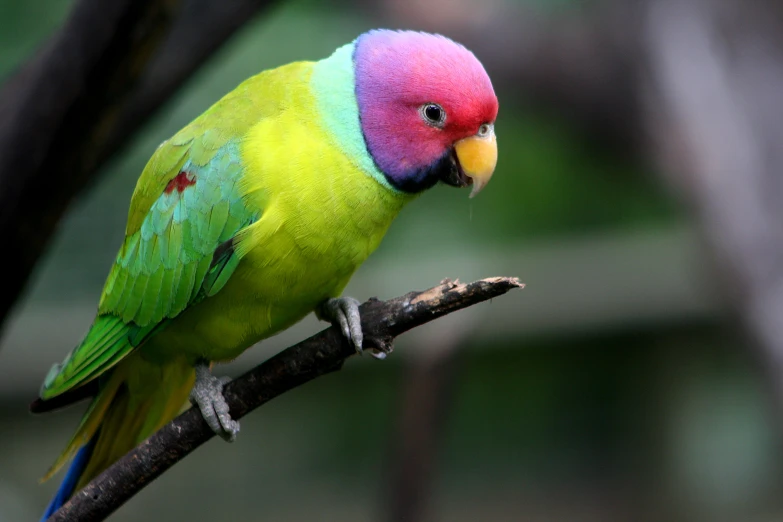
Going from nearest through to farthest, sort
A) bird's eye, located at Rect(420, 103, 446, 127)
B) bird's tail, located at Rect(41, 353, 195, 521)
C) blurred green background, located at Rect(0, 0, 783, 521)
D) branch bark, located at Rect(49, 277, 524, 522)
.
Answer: branch bark, located at Rect(49, 277, 524, 522), bird's eye, located at Rect(420, 103, 446, 127), bird's tail, located at Rect(41, 353, 195, 521), blurred green background, located at Rect(0, 0, 783, 521)

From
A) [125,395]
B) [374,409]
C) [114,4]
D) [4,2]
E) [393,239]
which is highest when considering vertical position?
[4,2]

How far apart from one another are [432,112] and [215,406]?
82 centimetres

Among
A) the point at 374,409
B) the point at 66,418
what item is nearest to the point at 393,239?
the point at 374,409

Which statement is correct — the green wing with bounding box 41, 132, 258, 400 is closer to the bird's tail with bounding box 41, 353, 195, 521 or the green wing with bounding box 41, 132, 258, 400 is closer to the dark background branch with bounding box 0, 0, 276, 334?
the bird's tail with bounding box 41, 353, 195, 521

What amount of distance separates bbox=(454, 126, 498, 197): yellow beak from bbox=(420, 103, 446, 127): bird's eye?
0.07m

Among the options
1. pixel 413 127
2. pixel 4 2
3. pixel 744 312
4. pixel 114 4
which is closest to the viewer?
pixel 413 127

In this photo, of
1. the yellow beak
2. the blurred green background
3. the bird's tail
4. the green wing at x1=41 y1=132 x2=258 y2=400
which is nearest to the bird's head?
the yellow beak

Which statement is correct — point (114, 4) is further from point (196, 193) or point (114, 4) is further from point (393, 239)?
point (393, 239)

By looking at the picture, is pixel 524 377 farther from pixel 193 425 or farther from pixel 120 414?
pixel 193 425

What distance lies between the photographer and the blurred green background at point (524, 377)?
3.82 meters

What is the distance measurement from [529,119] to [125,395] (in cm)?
287

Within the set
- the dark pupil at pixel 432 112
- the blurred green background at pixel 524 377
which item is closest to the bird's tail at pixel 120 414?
the dark pupil at pixel 432 112

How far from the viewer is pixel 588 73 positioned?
3.77 m

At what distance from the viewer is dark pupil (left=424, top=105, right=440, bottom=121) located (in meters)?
1.72
